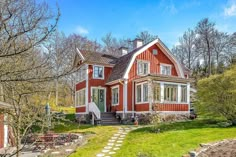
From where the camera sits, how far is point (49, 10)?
12.6ft

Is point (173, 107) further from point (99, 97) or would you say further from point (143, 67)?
point (99, 97)

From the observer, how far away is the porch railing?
17188 mm

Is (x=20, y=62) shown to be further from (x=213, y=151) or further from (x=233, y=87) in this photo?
(x=233, y=87)

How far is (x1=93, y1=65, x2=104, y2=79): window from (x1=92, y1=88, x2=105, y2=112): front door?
1.04m

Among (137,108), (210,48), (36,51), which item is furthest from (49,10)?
(210,48)

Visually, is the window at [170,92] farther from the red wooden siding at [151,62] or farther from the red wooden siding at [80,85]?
the red wooden siding at [80,85]

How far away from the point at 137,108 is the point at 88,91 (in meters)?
4.19

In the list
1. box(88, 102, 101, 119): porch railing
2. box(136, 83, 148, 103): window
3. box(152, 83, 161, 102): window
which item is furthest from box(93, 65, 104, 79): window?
box(152, 83, 161, 102): window

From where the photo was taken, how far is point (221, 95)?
13.1 metres

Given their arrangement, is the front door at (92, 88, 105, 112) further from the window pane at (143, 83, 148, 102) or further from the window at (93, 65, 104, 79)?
the window pane at (143, 83, 148, 102)

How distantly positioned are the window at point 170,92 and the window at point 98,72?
18.6ft

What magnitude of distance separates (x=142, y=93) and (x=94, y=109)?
366 centimetres

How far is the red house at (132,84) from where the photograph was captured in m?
16.5

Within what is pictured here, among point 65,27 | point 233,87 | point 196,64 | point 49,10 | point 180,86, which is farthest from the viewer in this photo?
point 196,64
